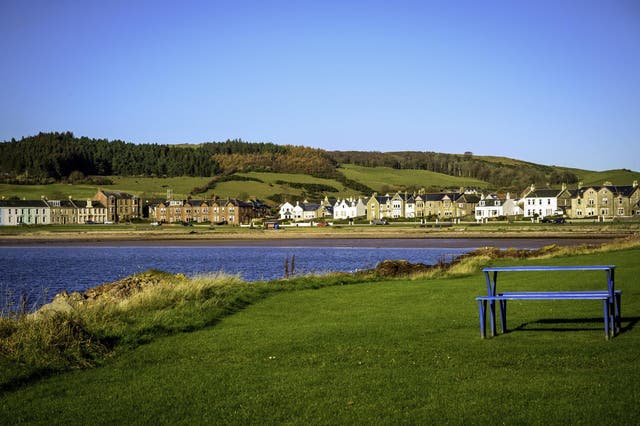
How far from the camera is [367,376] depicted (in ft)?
31.7

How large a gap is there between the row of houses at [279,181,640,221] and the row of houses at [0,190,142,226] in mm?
33806

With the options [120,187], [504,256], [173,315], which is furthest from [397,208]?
[173,315]

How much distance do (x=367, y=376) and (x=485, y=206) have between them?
12699cm

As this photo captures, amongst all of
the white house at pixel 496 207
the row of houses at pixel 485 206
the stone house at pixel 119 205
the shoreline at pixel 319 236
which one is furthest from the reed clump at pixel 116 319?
the stone house at pixel 119 205

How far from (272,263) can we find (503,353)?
37884mm

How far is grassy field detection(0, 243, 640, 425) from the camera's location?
26.4 feet

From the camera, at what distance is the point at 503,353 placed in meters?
10.7

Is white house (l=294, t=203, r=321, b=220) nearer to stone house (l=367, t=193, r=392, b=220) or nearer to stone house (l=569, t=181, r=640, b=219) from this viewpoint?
stone house (l=367, t=193, r=392, b=220)

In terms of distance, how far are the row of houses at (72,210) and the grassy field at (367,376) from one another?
129 meters

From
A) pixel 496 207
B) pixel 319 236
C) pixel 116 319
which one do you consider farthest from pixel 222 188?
pixel 116 319

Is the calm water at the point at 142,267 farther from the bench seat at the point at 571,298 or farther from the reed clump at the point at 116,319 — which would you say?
the bench seat at the point at 571,298

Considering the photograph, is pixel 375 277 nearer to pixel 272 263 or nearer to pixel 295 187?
pixel 272 263

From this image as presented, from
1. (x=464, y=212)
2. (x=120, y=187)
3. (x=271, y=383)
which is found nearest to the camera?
(x=271, y=383)

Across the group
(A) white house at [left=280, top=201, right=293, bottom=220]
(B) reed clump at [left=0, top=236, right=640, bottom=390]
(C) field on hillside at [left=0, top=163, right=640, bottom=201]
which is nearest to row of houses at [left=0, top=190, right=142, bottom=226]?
(C) field on hillside at [left=0, top=163, right=640, bottom=201]
